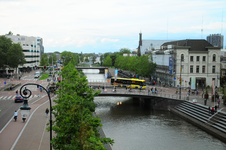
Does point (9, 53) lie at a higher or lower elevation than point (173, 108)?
higher

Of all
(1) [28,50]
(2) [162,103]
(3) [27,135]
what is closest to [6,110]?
(3) [27,135]

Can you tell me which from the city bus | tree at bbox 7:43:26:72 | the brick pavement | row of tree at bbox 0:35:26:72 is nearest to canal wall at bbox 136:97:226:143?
the city bus

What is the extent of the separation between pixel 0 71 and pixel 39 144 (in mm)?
86150

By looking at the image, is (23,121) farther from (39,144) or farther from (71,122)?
(71,122)

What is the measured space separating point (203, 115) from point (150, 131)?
988 centimetres

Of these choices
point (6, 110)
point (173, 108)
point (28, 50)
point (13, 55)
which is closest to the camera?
point (6, 110)

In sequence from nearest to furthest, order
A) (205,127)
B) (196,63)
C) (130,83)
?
(205,127) < (130,83) < (196,63)

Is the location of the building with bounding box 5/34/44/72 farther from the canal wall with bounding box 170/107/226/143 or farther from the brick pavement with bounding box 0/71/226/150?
the canal wall with bounding box 170/107/226/143

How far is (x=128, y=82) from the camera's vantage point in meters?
62.8

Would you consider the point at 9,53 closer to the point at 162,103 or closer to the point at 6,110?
the point at 6,110

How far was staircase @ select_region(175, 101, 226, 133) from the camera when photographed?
32.5m

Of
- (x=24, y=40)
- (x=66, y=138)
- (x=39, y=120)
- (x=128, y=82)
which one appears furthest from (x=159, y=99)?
(x=24, y=40)

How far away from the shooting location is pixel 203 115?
3719 cm

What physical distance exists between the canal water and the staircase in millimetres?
1798
